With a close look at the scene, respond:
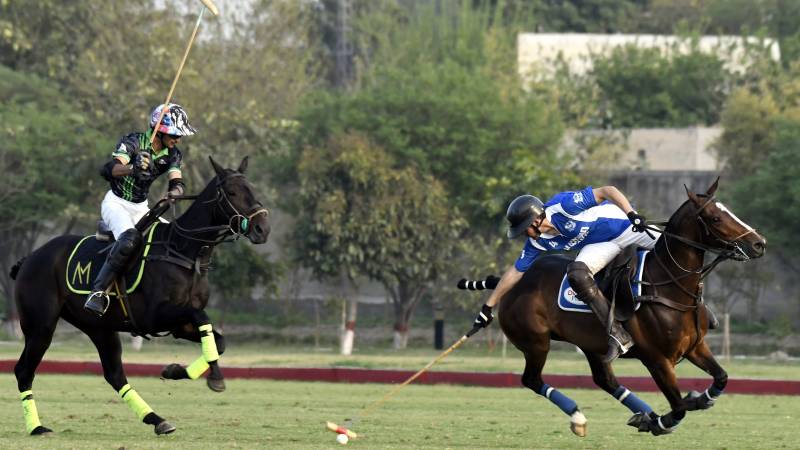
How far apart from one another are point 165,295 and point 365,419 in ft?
9.84

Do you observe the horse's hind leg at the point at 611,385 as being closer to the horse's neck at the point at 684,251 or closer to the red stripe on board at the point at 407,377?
the horse's neck at the point at 684,251

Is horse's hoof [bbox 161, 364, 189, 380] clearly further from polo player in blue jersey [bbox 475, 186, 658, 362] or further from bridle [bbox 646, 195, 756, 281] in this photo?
bridle [bbox 646, 195, 756, 281]

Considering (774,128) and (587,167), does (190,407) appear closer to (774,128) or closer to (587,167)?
(587,167)

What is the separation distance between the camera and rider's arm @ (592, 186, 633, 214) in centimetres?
1243

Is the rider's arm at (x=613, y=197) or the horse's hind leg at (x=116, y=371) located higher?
the rider's arm at (x=613, y=197)

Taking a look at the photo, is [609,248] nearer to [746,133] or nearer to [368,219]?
[368,219]

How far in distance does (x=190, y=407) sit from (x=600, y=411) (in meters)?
4.33

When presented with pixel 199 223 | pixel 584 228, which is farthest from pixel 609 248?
pixel 199 223

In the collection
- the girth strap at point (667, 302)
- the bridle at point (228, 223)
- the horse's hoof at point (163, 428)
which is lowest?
the horse's hoof at point (163, 428)

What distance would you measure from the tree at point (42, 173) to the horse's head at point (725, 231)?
2471 cm

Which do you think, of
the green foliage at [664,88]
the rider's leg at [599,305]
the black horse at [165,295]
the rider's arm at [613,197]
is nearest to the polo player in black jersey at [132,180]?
the black horse at [165,295]

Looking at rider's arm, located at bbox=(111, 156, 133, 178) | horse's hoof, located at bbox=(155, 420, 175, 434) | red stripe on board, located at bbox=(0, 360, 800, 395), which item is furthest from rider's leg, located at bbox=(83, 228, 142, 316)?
red stripe on board, located at bbox=(0, 360, 800, 395)

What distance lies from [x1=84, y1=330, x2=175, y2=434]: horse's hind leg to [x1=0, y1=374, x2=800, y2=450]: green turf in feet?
0.74

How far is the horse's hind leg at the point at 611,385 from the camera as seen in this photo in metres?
12.4
